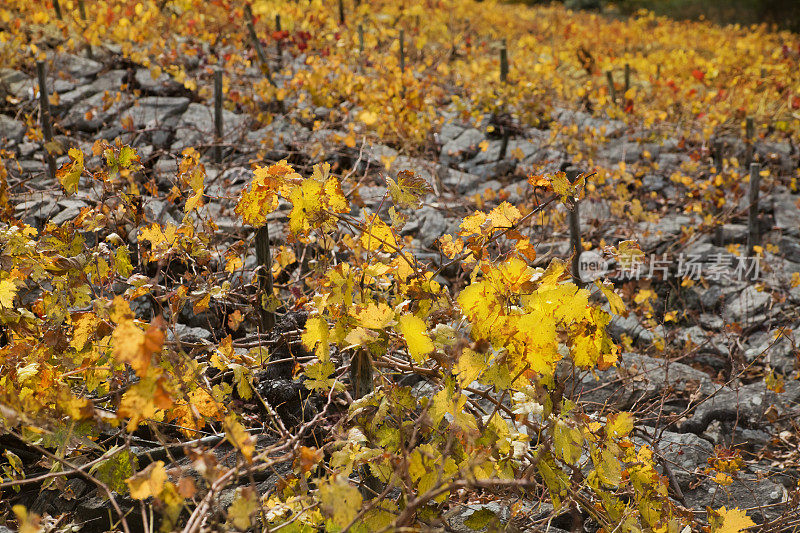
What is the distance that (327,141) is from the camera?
5.52m

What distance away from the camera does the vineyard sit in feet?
5.25

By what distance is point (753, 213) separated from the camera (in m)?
4.98

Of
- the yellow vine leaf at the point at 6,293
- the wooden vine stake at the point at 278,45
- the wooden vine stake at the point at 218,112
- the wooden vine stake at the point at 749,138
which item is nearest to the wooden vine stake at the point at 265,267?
the yellow vine leaf at the point at 6,293

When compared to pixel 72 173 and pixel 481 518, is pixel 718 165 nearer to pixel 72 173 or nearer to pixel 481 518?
pixel 481 518

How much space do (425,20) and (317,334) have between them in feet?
31.9

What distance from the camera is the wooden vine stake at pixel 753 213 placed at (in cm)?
494

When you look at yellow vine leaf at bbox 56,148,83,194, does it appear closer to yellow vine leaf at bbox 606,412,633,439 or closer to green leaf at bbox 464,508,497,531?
green leaf at bbox 464,508,497,531

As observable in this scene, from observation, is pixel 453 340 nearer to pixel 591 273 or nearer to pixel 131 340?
pixel 131 340

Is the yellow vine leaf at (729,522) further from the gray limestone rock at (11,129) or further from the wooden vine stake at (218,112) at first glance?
the gray limestone rock at (11,129)

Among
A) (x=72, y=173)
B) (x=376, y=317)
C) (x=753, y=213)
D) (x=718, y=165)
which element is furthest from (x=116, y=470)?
(x=718, y=165)

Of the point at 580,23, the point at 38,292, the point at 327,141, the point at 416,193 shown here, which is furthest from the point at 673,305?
the point at 580,23

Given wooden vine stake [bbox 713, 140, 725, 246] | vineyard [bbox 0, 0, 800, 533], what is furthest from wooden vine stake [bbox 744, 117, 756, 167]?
wooden vine stake [bbox 713, 140, 725, 246]
